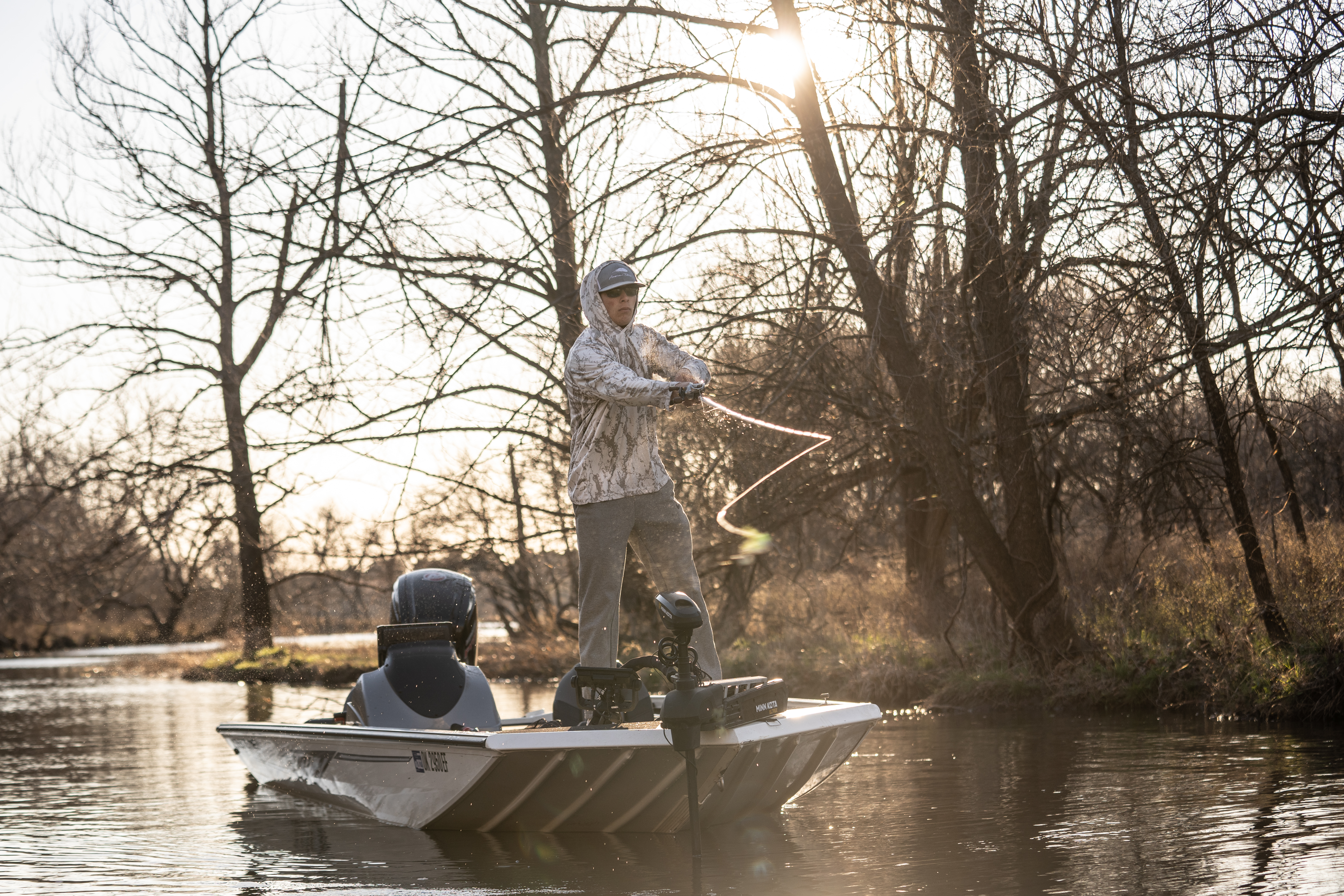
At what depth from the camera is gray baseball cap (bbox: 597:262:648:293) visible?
6.42m

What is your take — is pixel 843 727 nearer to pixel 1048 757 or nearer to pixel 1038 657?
pixel 1048 757

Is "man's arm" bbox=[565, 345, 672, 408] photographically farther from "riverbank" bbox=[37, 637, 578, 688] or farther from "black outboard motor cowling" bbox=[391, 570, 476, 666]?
"riverbank" bbox=[37, 637, 578, 688]

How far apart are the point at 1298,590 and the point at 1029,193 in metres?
3.69

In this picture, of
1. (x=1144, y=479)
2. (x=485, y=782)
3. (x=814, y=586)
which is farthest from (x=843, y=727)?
(x=814, y=586)

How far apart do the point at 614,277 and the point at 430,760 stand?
2.41 metres

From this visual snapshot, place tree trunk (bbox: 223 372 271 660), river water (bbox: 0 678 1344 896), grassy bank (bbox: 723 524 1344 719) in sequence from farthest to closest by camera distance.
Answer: tree trunk (bbox: 223 372 271 660) < grassy bank (bbox: 723 524 1344 719) < river water (bbox: 0 678 1344 896)

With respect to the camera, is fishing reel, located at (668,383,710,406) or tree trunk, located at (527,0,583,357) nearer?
fishing reel, located at (668,383,710,406)

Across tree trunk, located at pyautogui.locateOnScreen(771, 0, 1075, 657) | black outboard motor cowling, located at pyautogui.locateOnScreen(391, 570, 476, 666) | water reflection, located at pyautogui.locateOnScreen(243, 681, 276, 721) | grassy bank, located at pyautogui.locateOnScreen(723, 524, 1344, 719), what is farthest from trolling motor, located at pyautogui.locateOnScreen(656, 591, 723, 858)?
water reflection, located at pyautogui.locateOnScreen(243, 681, 276, 721)

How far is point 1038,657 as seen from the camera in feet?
39.0

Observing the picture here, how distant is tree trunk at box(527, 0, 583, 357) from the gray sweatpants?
480 cm

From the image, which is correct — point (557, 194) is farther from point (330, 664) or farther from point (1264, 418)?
point (330, 664)

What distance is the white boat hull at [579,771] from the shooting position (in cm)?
601

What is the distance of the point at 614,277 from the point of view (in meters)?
6.45

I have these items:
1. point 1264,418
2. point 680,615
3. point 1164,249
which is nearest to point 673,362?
point 680,615
